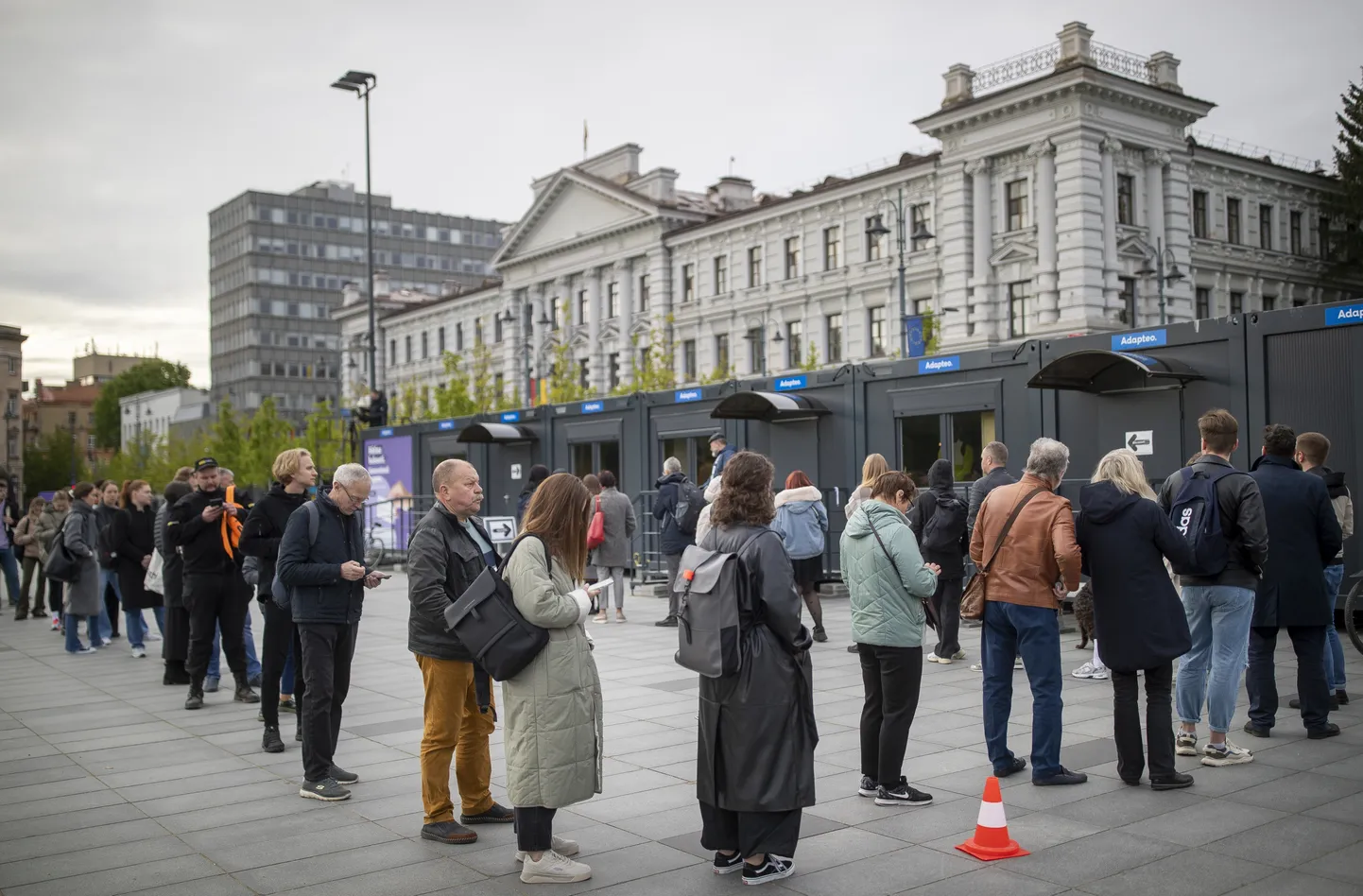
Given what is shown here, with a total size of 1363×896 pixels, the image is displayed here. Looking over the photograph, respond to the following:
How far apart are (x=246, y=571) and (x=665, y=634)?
615cm

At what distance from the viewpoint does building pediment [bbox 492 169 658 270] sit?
58.8m

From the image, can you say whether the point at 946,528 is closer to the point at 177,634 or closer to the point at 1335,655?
the point at 1335,655

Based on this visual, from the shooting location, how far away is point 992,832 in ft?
18.3

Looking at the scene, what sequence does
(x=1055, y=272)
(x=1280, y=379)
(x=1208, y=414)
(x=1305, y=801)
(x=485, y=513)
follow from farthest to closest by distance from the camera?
1. (x=1055, y=272)
2. (x=485, y=513)
3. (x=1280, y=379)
4. (x=1208, y=414)
5. (x=1305, y=801)

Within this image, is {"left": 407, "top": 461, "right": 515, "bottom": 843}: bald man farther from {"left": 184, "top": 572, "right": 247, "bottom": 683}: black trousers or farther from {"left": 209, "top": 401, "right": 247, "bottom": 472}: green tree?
{"left": 209, "top": 401, "right": 247, "bottom": 472}: green tree

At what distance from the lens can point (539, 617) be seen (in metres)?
5.32

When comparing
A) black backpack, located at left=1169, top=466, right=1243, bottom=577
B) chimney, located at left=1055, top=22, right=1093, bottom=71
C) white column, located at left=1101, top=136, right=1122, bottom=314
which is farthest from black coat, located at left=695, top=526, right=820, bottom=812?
chimney, located at left=1055, top=22, right=1093, bottom=71

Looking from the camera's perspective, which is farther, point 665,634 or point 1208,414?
point 665,634

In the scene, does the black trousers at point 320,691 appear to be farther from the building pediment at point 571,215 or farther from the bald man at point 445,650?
the building pediment at point 571,215

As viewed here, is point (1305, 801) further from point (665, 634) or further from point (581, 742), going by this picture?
point (665, 634)

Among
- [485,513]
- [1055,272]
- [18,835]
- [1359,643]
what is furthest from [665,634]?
[1055,272]

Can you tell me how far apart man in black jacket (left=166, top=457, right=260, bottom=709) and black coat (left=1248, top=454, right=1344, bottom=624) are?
7632 mm

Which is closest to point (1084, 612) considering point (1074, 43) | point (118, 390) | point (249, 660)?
point (249, 660)

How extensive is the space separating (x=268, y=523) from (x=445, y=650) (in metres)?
3.03
